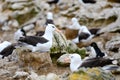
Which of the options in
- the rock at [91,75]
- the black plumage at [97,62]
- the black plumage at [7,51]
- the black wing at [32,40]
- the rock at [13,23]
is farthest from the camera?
the rock at [13,23]

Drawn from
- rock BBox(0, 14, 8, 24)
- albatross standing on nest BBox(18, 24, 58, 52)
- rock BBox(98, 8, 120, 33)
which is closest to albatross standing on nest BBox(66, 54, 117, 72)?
albatross standing on nest BBox(18, 24, 58, 52)

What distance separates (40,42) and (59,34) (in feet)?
7.91

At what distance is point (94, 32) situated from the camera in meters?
23.9

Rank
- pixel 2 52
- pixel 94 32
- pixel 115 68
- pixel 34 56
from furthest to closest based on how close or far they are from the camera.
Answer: pixel 94 32
pixel 2 52
pixel 34 56
pixel 115 68

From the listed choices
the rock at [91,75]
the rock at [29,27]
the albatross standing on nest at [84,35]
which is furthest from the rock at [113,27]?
the rock at [91,75]

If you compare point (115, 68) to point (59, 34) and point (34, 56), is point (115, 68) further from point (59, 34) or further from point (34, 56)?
point (59, 34)

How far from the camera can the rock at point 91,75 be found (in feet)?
35.5

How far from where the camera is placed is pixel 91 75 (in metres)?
10.9

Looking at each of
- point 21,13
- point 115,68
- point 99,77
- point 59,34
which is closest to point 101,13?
point 21,13

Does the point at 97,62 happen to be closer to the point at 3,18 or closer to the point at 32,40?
the point at 32,40

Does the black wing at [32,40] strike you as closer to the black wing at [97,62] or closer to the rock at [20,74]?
the rock at [20,74]

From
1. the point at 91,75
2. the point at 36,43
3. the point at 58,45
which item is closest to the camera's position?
the point at 91,75

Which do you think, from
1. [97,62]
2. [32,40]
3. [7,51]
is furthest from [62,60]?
[97,62]

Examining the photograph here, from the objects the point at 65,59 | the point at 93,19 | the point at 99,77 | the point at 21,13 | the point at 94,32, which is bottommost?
the point at 99,77
